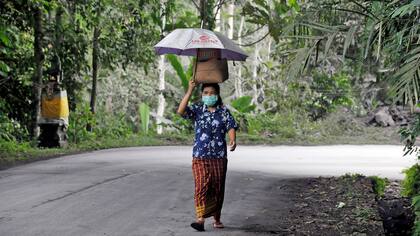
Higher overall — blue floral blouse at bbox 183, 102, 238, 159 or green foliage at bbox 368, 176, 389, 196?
blue floral blouse at bbox 183, 102, 238, 159

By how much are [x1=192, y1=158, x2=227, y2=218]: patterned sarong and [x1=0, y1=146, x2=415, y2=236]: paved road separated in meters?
0.29

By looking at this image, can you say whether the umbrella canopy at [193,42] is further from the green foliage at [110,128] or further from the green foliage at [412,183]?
the green foliage at [110,128]

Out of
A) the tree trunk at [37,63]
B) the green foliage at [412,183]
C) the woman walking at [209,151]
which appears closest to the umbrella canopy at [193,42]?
the woman walking at [209,151]

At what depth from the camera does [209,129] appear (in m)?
8.02

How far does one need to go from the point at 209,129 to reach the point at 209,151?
26 cm

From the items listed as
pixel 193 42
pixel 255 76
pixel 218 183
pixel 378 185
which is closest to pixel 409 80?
pixel 218 183

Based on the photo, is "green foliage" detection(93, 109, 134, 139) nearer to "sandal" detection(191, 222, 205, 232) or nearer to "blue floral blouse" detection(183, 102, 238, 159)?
"blue floral blouse" detection(183, 102, 238, 159)

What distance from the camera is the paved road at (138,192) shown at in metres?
7.88

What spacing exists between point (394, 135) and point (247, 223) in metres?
22.6

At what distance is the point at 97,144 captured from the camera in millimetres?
20406

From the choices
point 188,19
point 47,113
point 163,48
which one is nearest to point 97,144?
point 47,113

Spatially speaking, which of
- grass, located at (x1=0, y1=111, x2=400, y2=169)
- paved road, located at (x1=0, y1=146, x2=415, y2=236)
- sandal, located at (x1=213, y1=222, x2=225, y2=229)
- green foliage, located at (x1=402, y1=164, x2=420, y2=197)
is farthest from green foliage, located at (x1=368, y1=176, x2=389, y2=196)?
grass, located at (x1=0, y1=111, x2=400, y2=169)

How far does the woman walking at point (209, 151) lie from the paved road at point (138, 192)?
308mm

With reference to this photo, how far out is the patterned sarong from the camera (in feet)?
25.9
